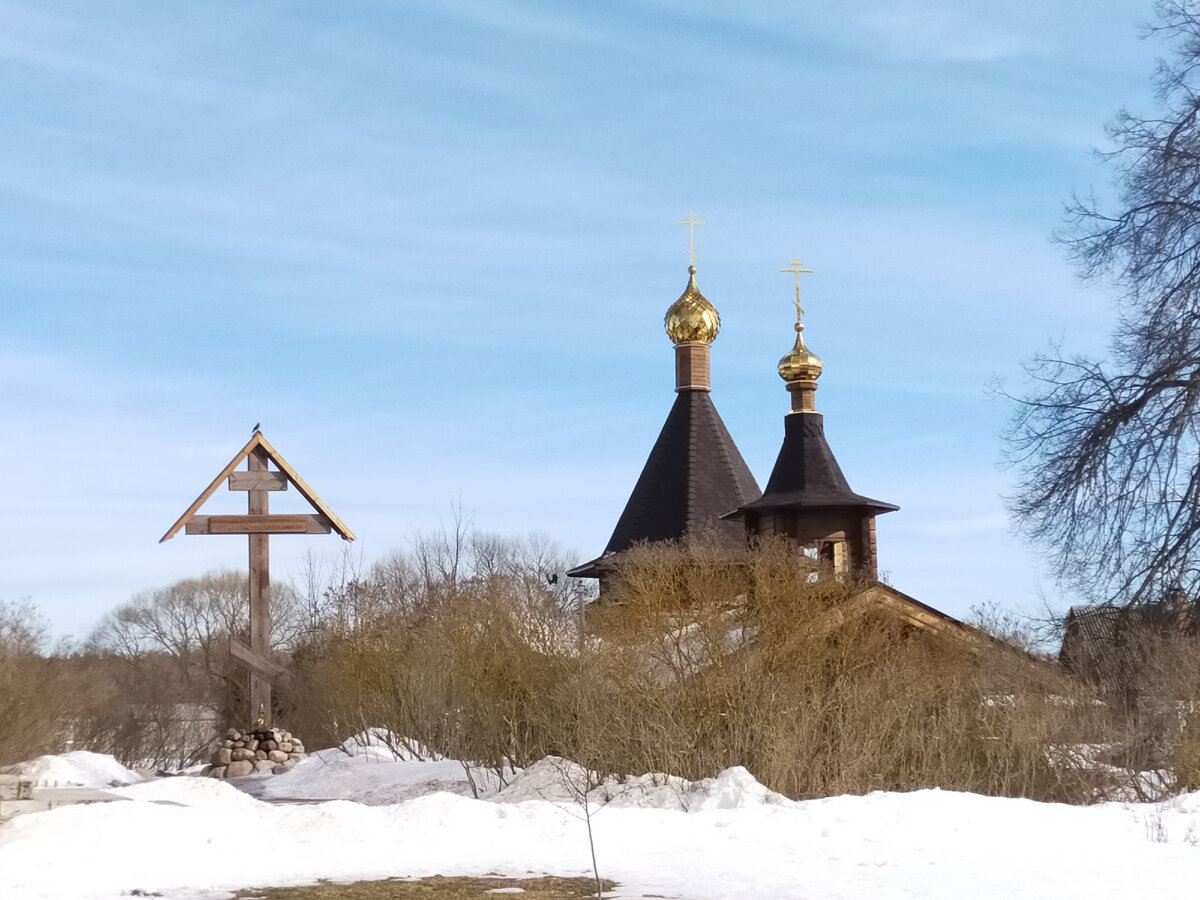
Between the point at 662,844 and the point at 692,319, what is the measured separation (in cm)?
2495

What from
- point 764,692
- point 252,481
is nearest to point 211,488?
point 252,481

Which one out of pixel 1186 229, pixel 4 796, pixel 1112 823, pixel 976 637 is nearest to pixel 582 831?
pixel 1112 823

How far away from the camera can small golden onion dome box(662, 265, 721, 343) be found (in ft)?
116

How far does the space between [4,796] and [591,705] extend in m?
5.38

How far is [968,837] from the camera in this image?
1129 cm

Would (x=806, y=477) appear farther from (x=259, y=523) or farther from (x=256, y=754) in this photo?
(x=256, y=754)

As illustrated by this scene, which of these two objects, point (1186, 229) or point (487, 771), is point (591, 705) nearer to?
point (487, 771)

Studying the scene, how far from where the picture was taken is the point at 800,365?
111 ft

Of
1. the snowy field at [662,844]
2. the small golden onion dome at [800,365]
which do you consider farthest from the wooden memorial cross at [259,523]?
the small golden onion dome at [800,365]

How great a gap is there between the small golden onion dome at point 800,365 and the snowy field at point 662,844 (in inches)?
796

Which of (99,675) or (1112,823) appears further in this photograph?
(99,675)

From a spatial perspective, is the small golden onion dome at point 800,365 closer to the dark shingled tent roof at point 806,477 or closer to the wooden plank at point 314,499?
the dark shingled tent roof at point 806,477

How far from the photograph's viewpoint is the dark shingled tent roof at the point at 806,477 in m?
30.9

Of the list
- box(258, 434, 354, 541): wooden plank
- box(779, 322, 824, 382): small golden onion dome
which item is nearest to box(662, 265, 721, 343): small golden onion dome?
box(779, 322, 824, 382): small golden onion dome
